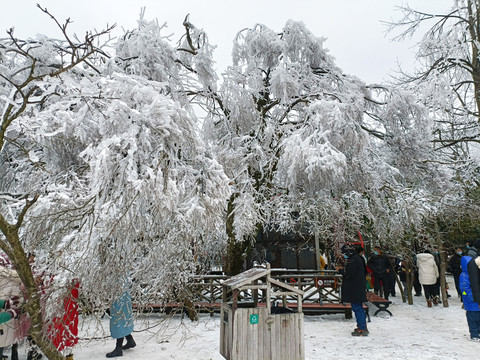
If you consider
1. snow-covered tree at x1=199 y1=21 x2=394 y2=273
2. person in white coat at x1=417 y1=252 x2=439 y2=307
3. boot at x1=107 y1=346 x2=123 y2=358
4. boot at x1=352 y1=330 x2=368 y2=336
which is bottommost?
boot at x1=107 y1=346 x2=123 y2=358

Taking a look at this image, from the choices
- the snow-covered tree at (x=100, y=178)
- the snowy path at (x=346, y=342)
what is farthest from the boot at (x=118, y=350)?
the snow-covered tree at (x=100, y=178)

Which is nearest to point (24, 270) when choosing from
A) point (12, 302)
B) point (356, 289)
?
point (12, 302)

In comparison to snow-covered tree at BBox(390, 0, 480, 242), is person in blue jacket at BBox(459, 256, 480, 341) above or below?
below

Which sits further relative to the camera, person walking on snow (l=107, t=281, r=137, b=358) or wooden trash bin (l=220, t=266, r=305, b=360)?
person walking on snow (l=107, t=281, r=137, b=358)

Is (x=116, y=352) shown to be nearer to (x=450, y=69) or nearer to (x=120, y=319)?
(x=120, y=319)

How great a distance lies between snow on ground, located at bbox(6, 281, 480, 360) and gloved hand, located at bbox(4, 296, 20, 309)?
96 centimetres

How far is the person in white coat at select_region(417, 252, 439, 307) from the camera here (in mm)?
10000

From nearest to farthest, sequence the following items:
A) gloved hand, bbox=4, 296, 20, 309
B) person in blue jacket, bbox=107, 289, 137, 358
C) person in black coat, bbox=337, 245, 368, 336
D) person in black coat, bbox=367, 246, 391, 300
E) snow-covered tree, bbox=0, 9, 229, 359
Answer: snow-covered tree, bbox=0, 9, 229, 359, gloved hand, bbox=4, 296, 20, 309, person in blue jacket, bbox=107, 289, 137, 358, person in black coat, bbox=337, 245, 368, 336, person in black coat, bbox=367, 246, 391, 300

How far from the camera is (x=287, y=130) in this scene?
→ 895 centimetres

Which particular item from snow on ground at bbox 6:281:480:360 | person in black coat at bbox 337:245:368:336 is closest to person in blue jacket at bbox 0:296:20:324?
snow on ground at bbox 6:281:480:360

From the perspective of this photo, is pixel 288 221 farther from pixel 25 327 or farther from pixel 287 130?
pixel 25 327

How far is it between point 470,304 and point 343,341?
2176 millimetres

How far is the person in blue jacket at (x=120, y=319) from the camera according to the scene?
5.91 metres

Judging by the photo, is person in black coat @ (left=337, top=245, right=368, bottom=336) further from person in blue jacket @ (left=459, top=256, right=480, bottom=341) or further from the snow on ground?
person in blue jacket @ (left=459, top=256, right=480, bottom=341)
